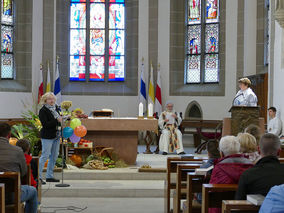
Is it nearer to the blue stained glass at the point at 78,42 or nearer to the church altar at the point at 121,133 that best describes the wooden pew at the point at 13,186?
the church altar at the point at 121,133

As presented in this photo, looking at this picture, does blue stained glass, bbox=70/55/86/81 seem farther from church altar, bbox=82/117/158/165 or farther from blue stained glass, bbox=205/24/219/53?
church altar, bbox=82/117/158/165

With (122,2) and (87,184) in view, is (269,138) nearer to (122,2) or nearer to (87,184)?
(87,184)

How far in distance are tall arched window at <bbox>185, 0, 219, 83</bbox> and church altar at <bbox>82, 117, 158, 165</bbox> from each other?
6.13 m

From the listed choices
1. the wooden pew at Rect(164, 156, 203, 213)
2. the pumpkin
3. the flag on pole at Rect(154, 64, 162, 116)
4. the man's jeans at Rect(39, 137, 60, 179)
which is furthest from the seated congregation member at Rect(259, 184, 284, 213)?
the flag on pole at Rect(154, 64, 162, 116)

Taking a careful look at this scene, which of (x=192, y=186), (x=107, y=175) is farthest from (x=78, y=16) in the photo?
(x=192, y=186)

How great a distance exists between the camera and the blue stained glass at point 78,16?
57.4 feet

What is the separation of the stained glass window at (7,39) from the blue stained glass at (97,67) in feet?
8.01

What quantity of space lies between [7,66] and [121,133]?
6.75m

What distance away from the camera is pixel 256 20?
50.7ft

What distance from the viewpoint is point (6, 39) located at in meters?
16.4

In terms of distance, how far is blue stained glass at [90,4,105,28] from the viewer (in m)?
17.5

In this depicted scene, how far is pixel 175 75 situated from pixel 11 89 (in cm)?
476

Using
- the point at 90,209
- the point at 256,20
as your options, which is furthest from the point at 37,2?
the point at 90,209

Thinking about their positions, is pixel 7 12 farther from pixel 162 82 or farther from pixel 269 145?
pixel 269 145
